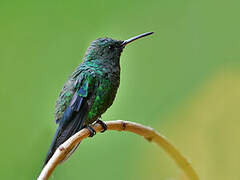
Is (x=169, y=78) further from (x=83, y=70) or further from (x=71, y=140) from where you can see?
(x=71, y=140)

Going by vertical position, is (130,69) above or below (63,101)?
above

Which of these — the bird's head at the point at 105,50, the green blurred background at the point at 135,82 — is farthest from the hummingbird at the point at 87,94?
the green blurred background at the point at 135,82

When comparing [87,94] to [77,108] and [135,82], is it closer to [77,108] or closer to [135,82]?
[77,108]

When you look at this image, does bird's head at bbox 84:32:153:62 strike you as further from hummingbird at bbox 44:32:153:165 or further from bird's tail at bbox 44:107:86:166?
bird's tail at bbox 44:107:86:166

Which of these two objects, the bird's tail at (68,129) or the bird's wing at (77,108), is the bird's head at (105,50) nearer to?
the bird's wing at (77,108)

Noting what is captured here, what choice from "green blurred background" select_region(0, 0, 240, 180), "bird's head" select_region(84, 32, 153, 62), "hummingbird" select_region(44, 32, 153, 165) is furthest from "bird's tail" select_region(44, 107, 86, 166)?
"green blurred background" select_region(0, 0, 240, 180)

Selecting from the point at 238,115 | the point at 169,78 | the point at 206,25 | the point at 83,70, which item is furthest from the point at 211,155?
the point at 83,70

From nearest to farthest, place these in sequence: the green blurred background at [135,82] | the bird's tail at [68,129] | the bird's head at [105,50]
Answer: the bird's tail at [68,129] → the bird's head at [105,50] → the green blurred background at [135,82]

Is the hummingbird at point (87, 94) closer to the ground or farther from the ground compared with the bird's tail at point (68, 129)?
farther from the ground
